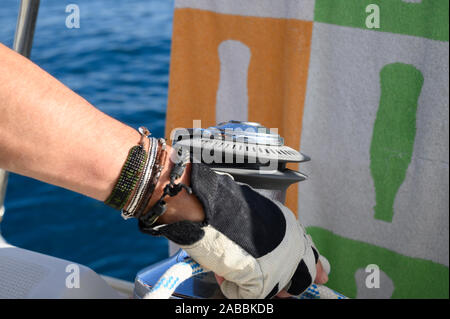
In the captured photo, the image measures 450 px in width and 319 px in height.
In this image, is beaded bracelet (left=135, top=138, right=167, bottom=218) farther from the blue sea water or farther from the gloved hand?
the blue sea water

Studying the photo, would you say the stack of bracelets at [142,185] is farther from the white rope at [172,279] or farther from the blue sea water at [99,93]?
the blue sea water at [99,93]

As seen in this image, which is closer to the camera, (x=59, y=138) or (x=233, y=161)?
(x=59, y=138)

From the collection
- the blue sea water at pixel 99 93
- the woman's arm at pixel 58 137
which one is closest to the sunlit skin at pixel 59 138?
the woman's arm at pixel 58 137

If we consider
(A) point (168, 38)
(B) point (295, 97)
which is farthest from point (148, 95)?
(B) point (295, 97)

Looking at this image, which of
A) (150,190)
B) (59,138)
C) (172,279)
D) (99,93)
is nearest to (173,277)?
(172,279)

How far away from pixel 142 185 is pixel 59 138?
12 centimetres

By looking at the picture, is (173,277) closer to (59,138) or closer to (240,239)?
(240,239)

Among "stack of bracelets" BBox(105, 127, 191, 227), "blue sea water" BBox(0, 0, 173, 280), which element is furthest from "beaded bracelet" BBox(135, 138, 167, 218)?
"blue sea water" BBox(0, 0, 173, 280)

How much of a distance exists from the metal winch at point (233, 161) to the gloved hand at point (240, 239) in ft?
0.11

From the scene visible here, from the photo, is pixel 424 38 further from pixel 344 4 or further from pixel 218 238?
pixel 218 238

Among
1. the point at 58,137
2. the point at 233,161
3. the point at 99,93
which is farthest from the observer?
the point at 99,93

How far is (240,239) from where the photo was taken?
637 millimetres

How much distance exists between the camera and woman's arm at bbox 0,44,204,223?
0.58m
